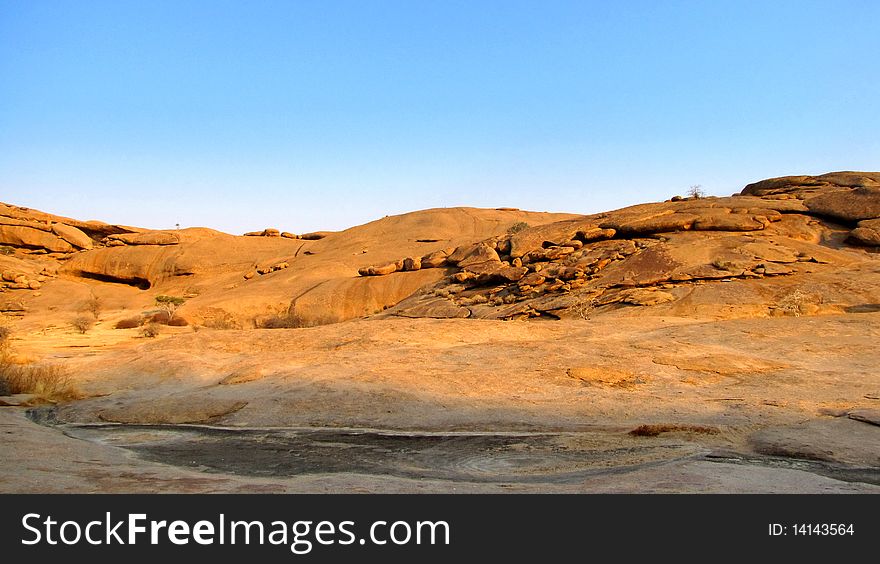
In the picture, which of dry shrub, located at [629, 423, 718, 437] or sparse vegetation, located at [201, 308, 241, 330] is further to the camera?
sparse vegetation, located at [201, 308, 241, 330]

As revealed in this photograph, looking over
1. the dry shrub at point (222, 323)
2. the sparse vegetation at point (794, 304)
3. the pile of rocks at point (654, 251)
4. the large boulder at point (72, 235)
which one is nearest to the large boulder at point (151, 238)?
the large boulder at point (72, 235)

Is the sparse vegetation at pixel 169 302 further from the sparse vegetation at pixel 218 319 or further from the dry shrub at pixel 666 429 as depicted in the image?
the dry shrub at pixel 666 429

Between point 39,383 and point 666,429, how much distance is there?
34.6 ft

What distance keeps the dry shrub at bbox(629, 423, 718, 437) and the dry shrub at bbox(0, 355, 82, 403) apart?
942cm

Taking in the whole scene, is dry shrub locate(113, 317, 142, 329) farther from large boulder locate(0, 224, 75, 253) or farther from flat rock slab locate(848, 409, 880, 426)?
flat rock slab locate(848, 409, 880, 426)

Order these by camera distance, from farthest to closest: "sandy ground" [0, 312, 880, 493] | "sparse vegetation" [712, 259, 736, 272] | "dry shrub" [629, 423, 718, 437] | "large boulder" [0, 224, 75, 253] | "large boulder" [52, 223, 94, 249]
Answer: "large boulder" [52, 223, 94, 249] → "large boulder" [0, 224, 75, 253] → "sparse vegetation" [712, 259, 736, 272] → "dry shrub" [629, 423, 718, 437] → "sandy ground" [0, 312, 880, 493]

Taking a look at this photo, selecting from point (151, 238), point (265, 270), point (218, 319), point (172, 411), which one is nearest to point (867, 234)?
point (172, 411)

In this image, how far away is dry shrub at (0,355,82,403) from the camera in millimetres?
12242

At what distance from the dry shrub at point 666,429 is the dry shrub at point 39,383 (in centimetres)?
942

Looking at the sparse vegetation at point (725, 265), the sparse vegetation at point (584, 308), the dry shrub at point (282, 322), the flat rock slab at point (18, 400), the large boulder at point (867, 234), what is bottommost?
the flat rock slab at point (18, 400)

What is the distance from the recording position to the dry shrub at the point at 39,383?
12242 millimetres

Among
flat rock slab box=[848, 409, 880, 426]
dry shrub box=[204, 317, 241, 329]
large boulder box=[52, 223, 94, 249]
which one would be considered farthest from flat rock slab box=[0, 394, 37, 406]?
large boulder box=[52, 223, 94, 249]

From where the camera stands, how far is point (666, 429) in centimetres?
833

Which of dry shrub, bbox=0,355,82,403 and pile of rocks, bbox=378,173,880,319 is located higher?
pile of rocks, bbox=378,173,880,319
